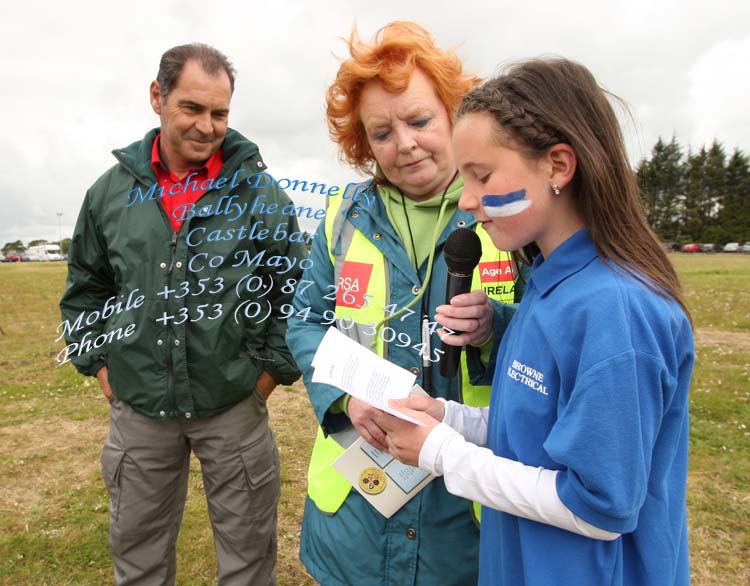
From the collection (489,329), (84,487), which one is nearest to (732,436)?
(489,329)

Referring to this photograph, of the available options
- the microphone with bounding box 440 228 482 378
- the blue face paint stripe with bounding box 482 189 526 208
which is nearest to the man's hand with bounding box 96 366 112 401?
the microphone with bounding box 440 228 482 378

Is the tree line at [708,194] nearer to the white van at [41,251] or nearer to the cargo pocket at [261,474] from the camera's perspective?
the white van at [41,251]

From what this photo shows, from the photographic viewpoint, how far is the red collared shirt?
2895mm

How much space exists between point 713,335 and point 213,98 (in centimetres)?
1035

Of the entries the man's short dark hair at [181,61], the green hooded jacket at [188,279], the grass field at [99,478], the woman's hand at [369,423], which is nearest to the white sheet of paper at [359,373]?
the woman's hand at [369,423]

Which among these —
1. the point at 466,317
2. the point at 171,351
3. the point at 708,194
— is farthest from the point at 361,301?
the point at 708,194

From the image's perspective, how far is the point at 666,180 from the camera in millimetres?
46219

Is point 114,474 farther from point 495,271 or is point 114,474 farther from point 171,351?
point 495,271

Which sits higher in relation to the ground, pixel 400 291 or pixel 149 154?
pixel 149 154

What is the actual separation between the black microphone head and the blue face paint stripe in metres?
0.29

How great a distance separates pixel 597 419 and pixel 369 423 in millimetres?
782

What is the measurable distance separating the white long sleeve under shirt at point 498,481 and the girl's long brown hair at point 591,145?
1.81 ft

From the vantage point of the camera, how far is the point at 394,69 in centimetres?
199

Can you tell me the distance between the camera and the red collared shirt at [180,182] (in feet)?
9.50
